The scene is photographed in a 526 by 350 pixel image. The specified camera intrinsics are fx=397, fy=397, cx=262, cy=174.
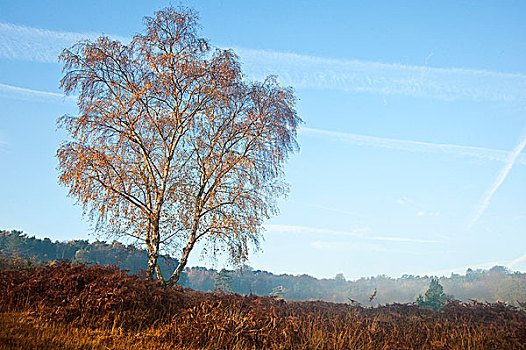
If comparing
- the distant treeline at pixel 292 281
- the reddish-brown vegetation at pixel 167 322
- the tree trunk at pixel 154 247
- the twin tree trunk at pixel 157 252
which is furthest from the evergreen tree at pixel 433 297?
the tree trunk at pixel 154 247

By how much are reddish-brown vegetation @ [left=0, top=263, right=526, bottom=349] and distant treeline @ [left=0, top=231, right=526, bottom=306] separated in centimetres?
532

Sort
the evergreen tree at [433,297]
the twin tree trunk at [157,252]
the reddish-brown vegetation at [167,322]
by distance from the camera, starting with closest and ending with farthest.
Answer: the reddish-brown vegetation at [167,322]
the twin tree trunk at [157,252]
the evergreen tree at [433,297]

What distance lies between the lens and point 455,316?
12.1 m

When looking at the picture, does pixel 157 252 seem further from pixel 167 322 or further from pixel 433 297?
pixel 433 297

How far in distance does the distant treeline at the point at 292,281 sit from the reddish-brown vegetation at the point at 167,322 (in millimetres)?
5317

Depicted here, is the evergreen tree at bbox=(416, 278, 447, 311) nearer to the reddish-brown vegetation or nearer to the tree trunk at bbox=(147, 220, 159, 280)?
the reddish-brown vegetation

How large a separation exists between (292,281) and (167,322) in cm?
8988

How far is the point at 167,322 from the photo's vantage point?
9.24 m

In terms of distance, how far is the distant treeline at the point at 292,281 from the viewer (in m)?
50.3

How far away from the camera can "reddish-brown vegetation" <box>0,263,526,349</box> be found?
27.5 feet

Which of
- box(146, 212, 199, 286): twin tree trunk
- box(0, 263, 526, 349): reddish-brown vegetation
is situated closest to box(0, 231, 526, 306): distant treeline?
box(146, 212, 199, 286): twin tree trunk

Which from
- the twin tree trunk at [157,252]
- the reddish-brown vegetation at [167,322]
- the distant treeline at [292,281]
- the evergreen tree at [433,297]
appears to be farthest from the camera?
the distant treeline at [292,281]

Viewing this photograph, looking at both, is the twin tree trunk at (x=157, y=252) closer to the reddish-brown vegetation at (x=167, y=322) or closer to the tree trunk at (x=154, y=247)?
the tree trunk at (x=154, y=247)

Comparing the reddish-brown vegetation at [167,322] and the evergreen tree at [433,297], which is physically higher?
the evergreen tree at [433,297]
